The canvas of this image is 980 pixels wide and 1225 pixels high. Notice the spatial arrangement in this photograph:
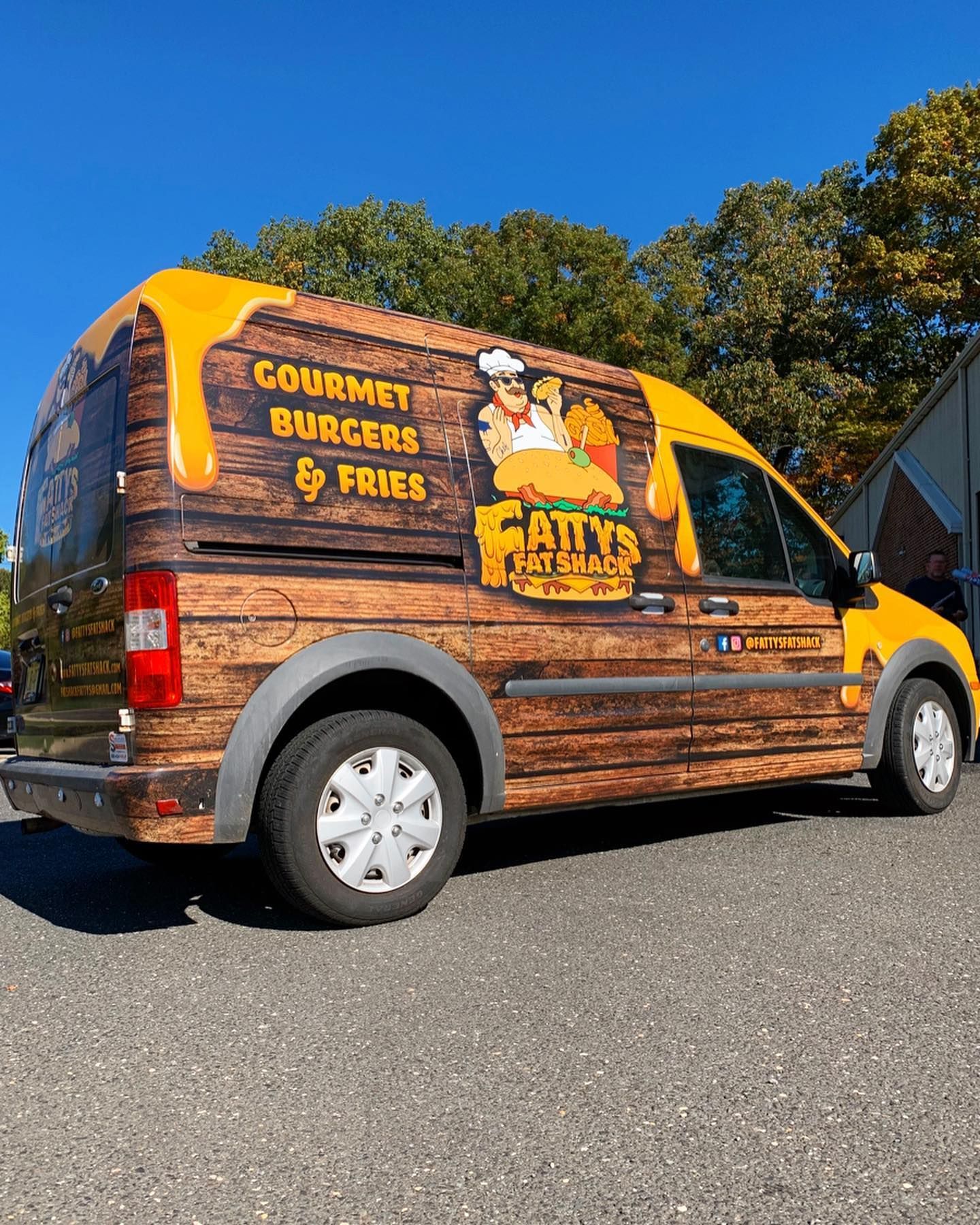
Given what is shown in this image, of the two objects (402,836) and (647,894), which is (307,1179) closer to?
(402,836)

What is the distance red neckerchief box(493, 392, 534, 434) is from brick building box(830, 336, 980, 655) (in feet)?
35.0

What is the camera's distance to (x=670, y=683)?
4.97 metres

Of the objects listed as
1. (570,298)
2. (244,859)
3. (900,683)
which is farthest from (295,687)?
(570,298)

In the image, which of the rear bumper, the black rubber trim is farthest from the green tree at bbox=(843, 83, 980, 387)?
the rear bumper

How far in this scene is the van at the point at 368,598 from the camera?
3.72 metres

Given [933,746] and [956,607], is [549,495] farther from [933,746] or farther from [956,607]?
[956,607]

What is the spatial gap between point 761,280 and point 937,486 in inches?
494

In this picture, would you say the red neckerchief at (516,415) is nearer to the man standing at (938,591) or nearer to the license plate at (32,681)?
the license plate at (32,681)

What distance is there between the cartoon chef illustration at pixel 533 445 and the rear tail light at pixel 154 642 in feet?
4.93

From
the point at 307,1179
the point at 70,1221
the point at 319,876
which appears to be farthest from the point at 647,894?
the point at 70,1221

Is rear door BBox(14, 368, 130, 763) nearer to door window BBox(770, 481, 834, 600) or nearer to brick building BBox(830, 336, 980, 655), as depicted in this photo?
door window BBox(770, 481, 834, 600)

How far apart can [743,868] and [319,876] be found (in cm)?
202

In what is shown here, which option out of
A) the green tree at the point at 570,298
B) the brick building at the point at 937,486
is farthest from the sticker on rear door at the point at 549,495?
the green tree at the point at 570,298

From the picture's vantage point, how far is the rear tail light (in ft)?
11.9
